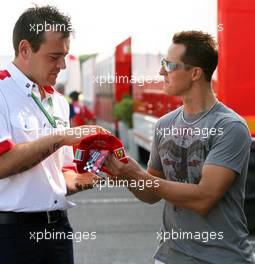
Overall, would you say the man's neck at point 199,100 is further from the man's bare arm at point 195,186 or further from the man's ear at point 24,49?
the man's ear at point 24,49

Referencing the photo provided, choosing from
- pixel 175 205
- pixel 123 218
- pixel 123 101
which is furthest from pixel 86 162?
pixel 123 101

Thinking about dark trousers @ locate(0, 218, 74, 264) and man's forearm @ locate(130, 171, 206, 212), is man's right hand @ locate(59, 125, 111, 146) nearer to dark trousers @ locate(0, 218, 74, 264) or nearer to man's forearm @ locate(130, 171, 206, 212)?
man's forearm @ locate(130, 171, 206, 212)

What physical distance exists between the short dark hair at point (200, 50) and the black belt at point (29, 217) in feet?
3.21

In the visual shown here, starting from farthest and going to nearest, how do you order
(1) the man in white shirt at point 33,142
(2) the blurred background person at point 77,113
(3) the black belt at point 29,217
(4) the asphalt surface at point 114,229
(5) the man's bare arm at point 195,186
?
(2) the blurred background person at point 77,113 → (4) the asphalt surface at point 114,229 → (3) the black belt at point 29,217 → (1) the man in white shirt at point 33,142 → (5) the man's bare arm at point 195,186

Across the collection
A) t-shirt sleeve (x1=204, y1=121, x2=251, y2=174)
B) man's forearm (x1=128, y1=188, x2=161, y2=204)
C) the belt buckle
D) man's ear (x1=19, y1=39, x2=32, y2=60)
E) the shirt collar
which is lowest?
the belt buckle

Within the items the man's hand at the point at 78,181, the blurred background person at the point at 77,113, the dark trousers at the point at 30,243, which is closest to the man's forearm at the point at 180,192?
the man's hand at the point at 78,181

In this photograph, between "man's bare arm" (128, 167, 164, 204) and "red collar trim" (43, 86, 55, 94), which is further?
"red collar trim" (43, 86, 55, 94)

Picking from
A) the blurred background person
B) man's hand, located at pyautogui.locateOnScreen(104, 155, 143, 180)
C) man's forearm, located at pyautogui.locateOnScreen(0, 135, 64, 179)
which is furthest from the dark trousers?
the blurred background person

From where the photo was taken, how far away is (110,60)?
62.2ft

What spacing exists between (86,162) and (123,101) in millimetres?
15586

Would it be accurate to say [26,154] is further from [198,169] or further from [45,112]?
[198,169]

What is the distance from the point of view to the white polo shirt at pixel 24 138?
338 centimetres

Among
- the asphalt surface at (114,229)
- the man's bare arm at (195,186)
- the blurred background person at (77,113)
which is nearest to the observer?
the man's bare arm at (195,186)

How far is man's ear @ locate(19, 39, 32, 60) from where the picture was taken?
351 cm
